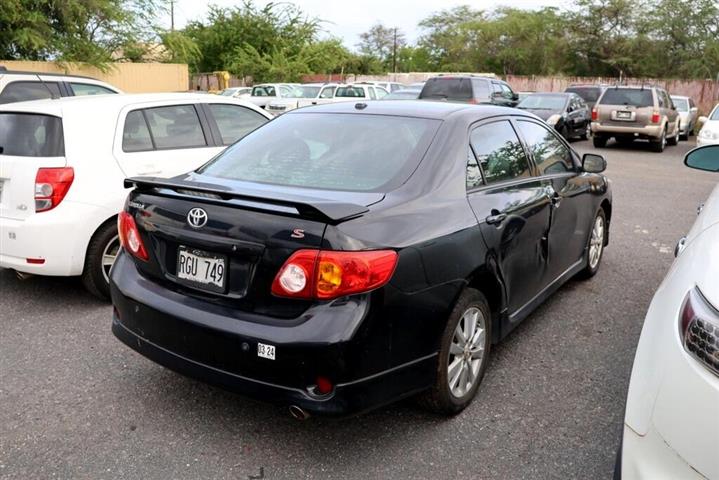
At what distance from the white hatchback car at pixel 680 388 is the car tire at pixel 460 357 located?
1060 mm

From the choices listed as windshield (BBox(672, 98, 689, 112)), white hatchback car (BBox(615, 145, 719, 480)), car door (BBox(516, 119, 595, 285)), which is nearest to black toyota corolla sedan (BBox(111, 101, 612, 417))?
car door (BBox(516, 119, 595, 285))

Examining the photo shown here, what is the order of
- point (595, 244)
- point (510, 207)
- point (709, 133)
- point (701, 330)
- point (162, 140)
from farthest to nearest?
point (709, 133) < point (595, 244) < point (162, 140) < point (510, 207) < point (701, 330)

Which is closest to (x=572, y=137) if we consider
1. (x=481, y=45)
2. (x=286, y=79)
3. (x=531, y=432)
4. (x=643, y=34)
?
(x=531, y=432)

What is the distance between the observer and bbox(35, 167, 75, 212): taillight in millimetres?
4633

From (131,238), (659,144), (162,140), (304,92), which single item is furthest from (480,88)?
(131,238)

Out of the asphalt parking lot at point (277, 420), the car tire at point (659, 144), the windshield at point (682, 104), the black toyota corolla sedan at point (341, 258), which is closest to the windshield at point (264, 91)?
the car tire at point (659, 144)

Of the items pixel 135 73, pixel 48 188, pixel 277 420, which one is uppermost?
pixel 135 73

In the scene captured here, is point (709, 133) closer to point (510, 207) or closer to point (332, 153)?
point (510, 207)

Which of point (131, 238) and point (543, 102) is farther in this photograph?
point (543, 102)

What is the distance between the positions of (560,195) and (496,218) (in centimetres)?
117

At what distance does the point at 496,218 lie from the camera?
3568mm

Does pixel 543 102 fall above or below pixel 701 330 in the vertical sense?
above

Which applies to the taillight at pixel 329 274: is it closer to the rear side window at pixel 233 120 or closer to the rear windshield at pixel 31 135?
the rear windshield at pixel 31 135

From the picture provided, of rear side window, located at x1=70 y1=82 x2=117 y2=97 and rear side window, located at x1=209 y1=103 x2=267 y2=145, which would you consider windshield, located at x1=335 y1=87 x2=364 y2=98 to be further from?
rear side window, located at x1=209 y1=103 x2=267 y2=145
